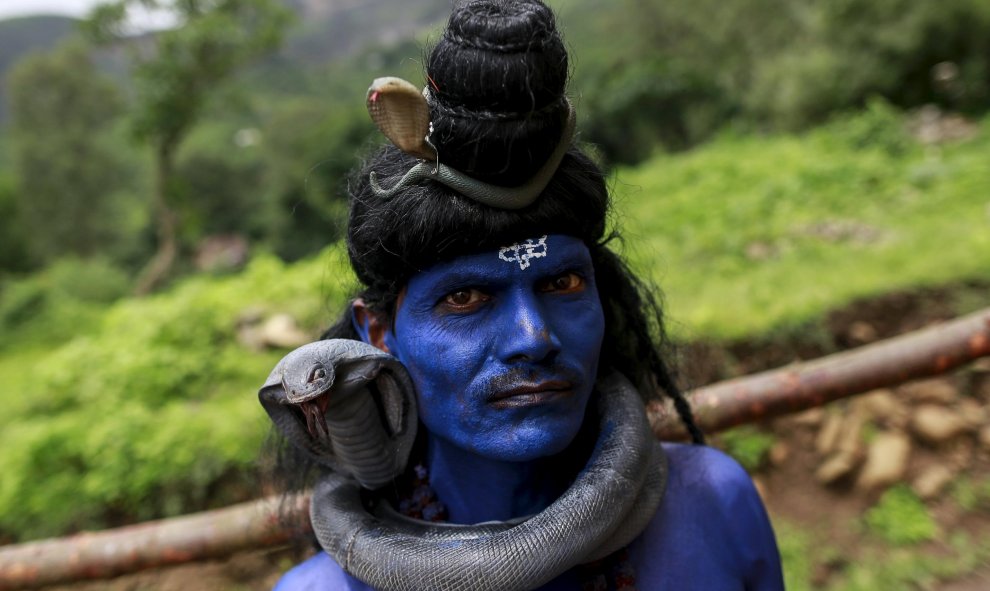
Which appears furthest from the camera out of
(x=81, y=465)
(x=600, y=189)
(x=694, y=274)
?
(x=694, y=274)

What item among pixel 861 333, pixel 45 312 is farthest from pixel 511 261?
pixel 45 312

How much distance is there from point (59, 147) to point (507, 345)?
3567 centimetres

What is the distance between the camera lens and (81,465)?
5.17 m

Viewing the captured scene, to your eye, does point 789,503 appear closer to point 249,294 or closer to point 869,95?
point 249,294

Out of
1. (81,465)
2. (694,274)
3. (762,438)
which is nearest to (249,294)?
(81,465)

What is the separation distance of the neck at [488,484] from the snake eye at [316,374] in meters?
0.40

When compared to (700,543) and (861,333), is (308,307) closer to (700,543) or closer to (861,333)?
(861,333)

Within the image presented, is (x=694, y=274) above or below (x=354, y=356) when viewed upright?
below

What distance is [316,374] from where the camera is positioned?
1.35m

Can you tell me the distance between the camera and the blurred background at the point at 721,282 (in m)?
4.28

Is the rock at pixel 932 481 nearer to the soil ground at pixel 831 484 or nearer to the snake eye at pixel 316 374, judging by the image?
the soil ground at pixel 831 484

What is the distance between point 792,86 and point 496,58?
17926mm

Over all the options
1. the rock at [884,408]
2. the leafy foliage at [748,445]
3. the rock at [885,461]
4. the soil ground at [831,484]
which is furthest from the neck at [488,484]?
the rock at [884,408]

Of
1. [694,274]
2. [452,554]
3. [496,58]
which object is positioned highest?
[496,58]
